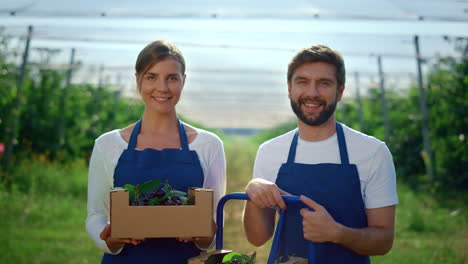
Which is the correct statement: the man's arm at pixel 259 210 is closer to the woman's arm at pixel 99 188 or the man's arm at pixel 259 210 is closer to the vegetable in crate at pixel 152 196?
the vegetable in crate at pixel 152 196

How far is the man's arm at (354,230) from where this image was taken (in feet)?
7.09

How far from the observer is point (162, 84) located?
8.36 feet

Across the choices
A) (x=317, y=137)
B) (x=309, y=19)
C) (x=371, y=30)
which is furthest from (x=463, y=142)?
(x=317, y=137)

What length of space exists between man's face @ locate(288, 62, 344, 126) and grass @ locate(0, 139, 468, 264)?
3331 millimetres

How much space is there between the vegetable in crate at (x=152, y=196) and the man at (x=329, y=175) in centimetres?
32

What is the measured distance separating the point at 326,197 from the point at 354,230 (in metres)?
0.26

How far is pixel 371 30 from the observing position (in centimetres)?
952

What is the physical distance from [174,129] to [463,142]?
751 cm

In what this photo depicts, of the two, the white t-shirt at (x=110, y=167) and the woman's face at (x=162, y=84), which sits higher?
the woman's face at (x=162, y=84)

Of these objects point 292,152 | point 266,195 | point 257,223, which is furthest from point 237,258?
point 292,152

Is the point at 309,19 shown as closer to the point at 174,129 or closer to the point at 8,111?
the point at 8,111

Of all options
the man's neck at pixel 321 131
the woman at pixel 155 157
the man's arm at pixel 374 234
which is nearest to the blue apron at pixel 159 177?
the woman at pixel 155 157

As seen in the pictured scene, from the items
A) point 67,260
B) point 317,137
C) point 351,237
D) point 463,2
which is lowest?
point 67,260

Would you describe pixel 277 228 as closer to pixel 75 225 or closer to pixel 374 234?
pixel 374 234
